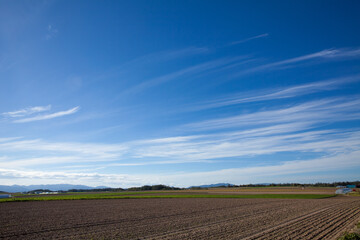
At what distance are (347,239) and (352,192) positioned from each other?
73.6 metres

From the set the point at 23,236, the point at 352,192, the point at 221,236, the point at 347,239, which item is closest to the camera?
the point at 347,239

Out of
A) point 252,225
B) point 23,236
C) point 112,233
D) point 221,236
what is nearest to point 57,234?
point 23,236

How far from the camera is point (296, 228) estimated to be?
17938 millimetres

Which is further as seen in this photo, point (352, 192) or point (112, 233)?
point (352, 192)

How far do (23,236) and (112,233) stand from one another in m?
6.05

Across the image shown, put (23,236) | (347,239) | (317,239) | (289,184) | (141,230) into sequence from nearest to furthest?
(347,239)
(317,239)
(23,236)
(141,230)
(289,184)

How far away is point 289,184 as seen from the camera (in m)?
172

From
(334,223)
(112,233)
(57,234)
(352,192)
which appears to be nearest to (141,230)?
(112,233)

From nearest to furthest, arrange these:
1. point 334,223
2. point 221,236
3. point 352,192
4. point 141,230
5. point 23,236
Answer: point 221,236 → point 23,236 → point 141,230 → point 334,223 → point 352,192

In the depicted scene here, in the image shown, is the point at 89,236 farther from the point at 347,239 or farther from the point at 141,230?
the point at 347,239

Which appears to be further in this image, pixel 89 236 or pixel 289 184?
pixel 289 184

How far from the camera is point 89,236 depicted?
16.8m

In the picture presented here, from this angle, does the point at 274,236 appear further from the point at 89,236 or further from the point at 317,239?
the point at 89,236

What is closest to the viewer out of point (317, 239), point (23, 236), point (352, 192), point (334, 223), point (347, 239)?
point (347, 239)
